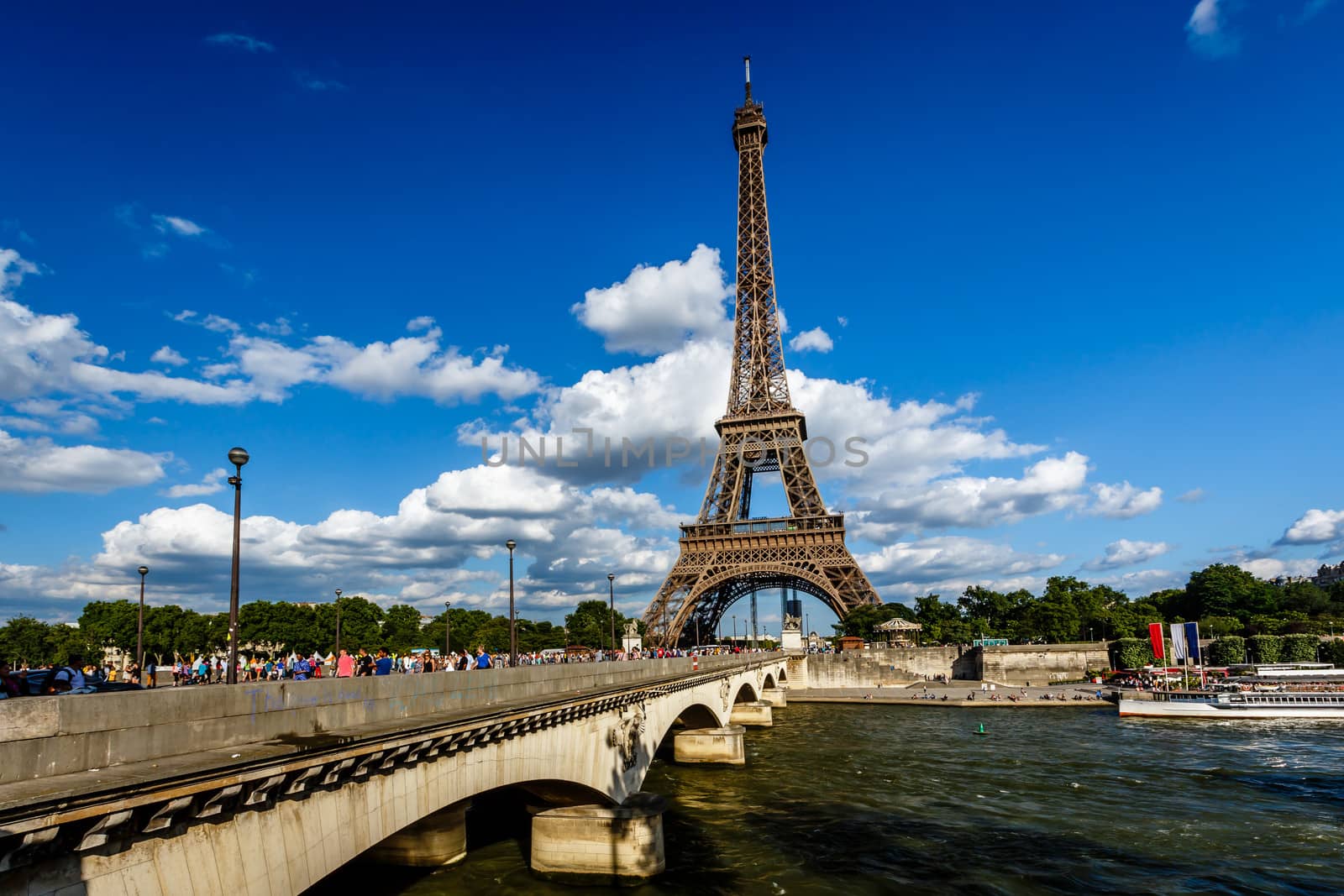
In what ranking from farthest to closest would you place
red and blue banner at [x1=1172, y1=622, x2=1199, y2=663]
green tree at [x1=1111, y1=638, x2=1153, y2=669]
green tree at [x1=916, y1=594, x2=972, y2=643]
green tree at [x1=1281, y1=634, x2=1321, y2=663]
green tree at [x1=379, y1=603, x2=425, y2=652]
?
green tree at [x1=379, y1=603, x2=425, y2=652], green tree at [x1=916, y1=594, x2=972, y2=643], green tree at [x1=1281, y1=634, x2=1321, y2=663], green tree at [x1=1111, y1=638, x2=1153, y2=669], red and blue banner at [x1=1172, y1=622, x2=1199, y2=663]

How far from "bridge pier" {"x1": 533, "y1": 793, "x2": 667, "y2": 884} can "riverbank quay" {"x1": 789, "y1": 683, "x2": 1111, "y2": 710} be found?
55.7 meters

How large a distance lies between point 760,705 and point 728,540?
94.5 feet

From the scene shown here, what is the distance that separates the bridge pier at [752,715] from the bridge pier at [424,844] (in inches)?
1542

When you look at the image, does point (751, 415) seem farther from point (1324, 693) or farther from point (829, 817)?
point (829, 817)

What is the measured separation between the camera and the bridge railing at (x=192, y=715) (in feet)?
26.7

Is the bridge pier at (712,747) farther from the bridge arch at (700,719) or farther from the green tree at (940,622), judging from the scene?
the green tree at (940,622)

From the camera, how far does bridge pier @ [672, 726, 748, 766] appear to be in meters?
42.1

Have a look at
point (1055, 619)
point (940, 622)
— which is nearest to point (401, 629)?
point (940, 622)

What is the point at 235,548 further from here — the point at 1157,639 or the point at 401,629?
the point at 401,629

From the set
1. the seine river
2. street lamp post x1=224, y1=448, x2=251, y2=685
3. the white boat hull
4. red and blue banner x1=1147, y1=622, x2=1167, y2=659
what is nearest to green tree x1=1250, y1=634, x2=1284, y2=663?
red and blue banner x1=1147, y1=622, x2=1167, y2=659

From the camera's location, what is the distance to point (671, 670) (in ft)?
114

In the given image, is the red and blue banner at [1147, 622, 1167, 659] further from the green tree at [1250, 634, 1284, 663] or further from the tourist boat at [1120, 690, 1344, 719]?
the green tree at [1250, 634, 1284, 663]

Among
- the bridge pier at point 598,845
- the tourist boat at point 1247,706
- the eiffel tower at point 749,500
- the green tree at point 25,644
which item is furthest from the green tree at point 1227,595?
the green tree at point 25,644

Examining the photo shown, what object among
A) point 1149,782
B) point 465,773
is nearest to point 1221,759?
point 1149,782
